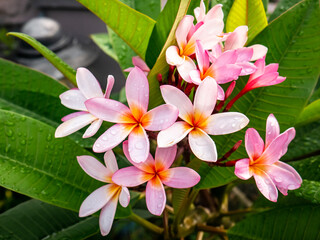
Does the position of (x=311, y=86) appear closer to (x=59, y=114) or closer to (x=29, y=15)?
(x=59, y=114)

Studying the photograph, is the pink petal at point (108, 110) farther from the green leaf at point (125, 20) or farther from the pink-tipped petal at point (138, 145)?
the green leaf at point (125, 20)

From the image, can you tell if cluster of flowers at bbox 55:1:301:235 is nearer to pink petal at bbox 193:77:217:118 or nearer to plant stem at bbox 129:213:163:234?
pink petal at bbox 193:77:217:118

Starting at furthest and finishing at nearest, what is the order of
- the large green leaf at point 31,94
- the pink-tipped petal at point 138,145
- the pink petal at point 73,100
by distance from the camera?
the large green leaf at point 31,94 → the pink petal at point 73,100 → the pink-tipped petal at point 138,145

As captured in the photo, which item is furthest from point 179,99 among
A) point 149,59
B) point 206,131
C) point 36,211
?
point 36,211

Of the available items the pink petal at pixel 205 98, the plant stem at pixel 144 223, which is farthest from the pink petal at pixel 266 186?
the plant stem at pixel 144 223

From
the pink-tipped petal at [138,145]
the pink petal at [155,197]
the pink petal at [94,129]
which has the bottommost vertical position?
the pink petal at [155,197]

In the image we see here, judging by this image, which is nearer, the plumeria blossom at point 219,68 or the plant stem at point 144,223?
the plumeria blossom at point 219,68
